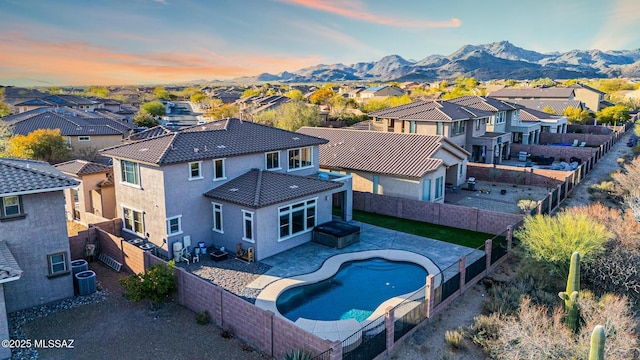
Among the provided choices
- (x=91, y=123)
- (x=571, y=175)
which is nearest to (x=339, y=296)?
(x=571, y=175)

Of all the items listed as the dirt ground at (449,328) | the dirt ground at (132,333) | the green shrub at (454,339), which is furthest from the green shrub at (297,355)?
the green shrub at (454,339)

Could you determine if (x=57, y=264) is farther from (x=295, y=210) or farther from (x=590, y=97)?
(x=590, y=97)

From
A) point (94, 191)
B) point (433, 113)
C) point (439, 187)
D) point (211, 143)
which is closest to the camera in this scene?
point (211, 143)

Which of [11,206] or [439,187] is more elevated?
[11,206]

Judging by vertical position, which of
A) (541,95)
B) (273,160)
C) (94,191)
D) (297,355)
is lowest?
(297,355)

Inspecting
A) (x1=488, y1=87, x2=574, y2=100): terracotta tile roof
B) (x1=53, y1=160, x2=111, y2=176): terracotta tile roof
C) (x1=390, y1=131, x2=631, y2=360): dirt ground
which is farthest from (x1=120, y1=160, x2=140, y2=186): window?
(x1=488, y1=87, x2=574, y2=100): terracotta tile roof

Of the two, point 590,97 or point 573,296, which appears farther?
point 590,97

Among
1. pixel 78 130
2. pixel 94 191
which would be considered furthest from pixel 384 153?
pixel 78 130
